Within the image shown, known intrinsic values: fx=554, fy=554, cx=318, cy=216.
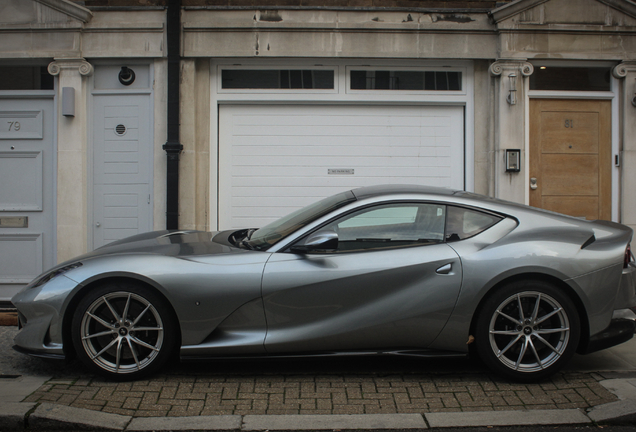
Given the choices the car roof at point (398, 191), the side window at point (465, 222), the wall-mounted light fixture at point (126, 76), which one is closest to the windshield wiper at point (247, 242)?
the car roof at point (398, 191)

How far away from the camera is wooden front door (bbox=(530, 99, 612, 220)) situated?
755 cm

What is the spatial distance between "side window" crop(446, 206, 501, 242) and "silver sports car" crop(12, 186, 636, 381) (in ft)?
0.17

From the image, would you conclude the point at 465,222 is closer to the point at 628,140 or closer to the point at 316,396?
the point at 316,396

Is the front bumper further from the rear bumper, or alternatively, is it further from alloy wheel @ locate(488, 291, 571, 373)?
the rear bumper

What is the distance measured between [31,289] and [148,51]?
14.1 ft

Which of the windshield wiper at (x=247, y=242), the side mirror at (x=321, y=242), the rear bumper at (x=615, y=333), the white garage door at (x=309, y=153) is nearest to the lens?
the side mirror at (x=321, y=242)

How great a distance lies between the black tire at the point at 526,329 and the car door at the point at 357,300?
0.32 metres

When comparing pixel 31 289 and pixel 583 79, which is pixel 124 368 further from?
pixel 583 79

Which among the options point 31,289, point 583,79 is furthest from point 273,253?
point 583,79

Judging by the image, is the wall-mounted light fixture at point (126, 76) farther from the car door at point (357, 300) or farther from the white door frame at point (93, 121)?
the car door at point (357, 300)

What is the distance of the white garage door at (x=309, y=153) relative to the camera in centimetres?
768

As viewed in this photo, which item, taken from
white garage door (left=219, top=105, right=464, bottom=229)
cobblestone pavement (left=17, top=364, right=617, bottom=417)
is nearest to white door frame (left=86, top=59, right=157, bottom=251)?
white garage door (left=219, top=105, right=464, bottom=229)

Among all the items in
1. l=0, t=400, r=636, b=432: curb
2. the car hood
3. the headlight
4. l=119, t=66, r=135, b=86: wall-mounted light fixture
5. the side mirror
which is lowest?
l=0, t=400, r=636, b=432: curb

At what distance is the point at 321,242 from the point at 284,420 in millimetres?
1195
